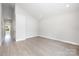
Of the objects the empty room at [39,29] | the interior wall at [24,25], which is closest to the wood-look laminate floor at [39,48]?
the empty room at [39,29]

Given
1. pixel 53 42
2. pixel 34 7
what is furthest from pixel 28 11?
pixel 53 42

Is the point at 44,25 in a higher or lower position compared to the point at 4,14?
lower

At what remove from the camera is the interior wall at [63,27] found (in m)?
2.21

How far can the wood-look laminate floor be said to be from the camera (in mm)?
2117

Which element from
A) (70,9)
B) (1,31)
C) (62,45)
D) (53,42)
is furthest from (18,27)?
(70,9)

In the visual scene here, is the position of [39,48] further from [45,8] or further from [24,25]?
[45,8]

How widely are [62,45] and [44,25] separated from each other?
2.11 feet

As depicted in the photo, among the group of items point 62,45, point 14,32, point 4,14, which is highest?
point 4,14

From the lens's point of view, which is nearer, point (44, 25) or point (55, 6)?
point (55, 6)

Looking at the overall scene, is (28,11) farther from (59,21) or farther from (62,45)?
(62,45)

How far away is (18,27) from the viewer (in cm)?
223

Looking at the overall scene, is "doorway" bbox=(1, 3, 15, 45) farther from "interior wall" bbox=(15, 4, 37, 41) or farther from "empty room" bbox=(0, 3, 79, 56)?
"interior wall" bbox=(15, 4, 37, 41)

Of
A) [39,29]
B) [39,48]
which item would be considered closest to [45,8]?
[39,29]

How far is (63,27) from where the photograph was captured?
7.34 feet
